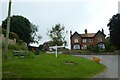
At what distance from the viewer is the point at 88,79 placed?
58.2 feet

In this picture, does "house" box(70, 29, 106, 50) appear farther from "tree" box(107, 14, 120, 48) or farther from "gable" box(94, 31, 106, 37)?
"tree" box(107, 14, 120, 48)

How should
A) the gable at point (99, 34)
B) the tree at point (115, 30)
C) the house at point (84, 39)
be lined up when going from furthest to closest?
the house at point (84, 39) → the gable at point (99, 34) → the tree at point (115, 30)

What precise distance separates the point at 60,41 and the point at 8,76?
5814cm

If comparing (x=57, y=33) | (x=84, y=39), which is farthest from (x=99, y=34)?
(x=57, y=33)

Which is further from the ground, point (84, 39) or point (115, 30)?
point (84, 39)

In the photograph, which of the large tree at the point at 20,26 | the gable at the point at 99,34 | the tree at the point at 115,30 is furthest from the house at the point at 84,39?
the tree at the point at 115,30

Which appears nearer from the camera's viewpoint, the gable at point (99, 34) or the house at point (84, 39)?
the gable at point (99, 34)

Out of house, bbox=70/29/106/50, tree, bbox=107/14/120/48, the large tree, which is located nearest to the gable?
house, bbox=70/29/106/50

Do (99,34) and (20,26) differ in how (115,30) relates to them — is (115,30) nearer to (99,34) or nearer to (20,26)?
(20,26)

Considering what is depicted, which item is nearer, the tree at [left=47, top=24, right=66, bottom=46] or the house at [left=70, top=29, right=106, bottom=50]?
the tree at [left=47, top=24, right=66, bottom=46]

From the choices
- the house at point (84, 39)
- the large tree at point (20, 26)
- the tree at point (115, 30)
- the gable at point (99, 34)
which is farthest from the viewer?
the house at point (84, 39)

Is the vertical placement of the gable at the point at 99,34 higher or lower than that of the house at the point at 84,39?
higher

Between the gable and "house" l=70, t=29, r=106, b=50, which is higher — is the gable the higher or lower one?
the higher one

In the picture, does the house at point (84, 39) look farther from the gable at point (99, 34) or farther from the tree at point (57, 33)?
the tree at point (57, 33)
